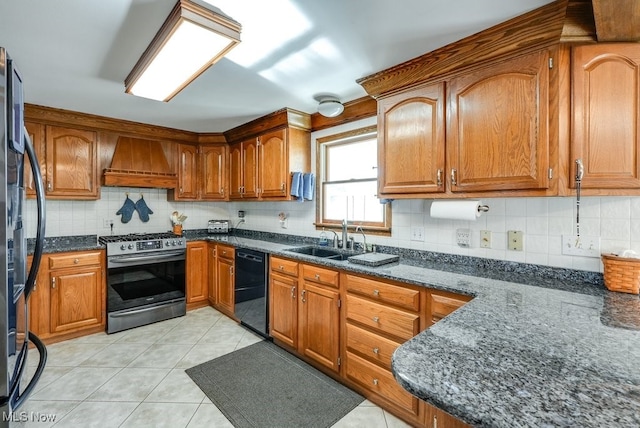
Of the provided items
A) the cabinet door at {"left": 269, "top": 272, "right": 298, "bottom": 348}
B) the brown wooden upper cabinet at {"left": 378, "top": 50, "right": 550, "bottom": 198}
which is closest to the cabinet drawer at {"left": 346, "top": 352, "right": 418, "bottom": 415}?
the cabinet door at {"left": 269, "top": 272, "right": 298, "bottom": 348}

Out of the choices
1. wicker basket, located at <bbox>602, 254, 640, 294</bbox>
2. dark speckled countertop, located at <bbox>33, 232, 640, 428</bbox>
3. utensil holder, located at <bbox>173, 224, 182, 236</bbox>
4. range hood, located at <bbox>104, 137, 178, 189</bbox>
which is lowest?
dark speckled countertop, located at <bbox>33, 232, 640, 428</bbox>

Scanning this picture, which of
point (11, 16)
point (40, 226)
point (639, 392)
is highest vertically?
point (11, 16)

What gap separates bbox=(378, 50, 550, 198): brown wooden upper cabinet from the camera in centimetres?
154

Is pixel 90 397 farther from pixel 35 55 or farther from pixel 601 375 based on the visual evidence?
pixel 601 375

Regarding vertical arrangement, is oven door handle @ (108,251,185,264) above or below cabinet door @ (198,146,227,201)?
below

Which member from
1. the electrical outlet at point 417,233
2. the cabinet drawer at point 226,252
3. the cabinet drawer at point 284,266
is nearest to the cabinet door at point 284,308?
the cabinet drawer at point 284,266

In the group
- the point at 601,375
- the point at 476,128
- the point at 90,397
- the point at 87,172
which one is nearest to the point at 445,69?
the point at 476,128

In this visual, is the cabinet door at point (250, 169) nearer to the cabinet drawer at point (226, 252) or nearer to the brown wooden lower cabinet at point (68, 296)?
the cabinet drawer at point (226, 252)

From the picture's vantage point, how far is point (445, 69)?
1.86 m

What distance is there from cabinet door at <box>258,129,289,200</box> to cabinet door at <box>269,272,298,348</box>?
921 millimetres

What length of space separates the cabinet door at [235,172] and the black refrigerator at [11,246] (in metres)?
2.68

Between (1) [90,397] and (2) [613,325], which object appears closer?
(2) [613,325]

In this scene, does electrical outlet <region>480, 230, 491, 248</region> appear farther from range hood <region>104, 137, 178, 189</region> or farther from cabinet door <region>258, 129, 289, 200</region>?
range hood <region>104, 137, 178, 189</region>

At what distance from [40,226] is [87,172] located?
2575 millimetres
